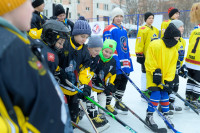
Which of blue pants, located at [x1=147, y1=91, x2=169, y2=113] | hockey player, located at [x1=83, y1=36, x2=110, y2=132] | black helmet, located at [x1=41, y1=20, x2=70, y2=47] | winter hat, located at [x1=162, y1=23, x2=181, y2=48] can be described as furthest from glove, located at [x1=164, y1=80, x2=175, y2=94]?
black helmet, located at [x1=41, y1=20, x2=70, y2=47]

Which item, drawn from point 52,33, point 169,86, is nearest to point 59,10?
point 52,33

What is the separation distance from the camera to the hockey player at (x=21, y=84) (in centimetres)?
59

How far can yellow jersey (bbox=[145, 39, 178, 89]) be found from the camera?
2.49 meters

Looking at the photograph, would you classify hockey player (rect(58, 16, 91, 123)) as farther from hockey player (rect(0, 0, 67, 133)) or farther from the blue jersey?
hockey player (rect(0, 0, 67, 133))

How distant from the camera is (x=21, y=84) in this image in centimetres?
60

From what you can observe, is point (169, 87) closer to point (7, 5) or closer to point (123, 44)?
point (123, 44)

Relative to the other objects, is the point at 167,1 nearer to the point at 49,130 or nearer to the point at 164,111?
the point at 164,111

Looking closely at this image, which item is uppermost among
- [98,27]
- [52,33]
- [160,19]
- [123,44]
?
[160,19]

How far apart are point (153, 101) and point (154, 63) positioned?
0.53m

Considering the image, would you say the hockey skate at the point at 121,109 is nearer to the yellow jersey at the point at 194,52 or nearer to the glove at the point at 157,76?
the glove at the point at 157,76

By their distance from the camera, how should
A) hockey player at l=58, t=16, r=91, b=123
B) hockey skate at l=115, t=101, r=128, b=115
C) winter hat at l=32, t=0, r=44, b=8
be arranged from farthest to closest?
winter hat at l=32, t=0, r=44, b=8, hockey skate at l=115, t=101, r=128, b=115, hockey player at l=58, t=16, r=91, b=123

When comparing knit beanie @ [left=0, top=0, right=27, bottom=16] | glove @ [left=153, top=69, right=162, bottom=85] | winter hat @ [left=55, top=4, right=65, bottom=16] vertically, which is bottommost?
glove @ [left=153, top=69, right=162, bottom=85]

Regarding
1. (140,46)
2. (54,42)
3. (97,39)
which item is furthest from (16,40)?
(140,46)

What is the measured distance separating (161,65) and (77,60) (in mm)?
1180
